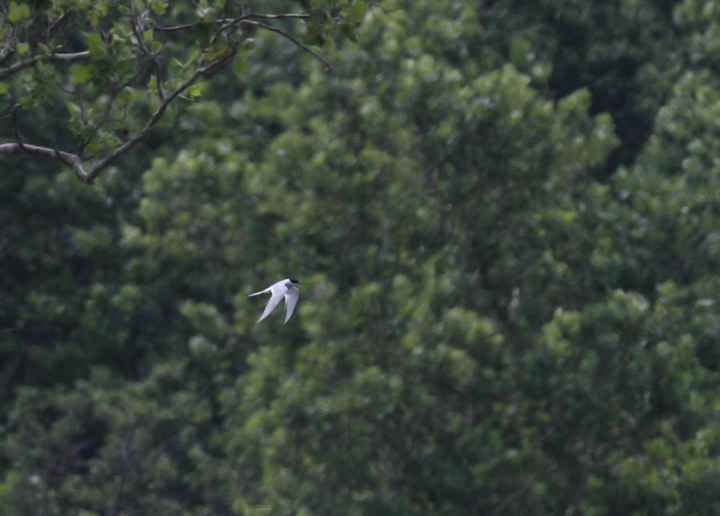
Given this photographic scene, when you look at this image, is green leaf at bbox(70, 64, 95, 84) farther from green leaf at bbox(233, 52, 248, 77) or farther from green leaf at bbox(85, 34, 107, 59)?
green leaf at bbox(233, 52, 248, 77)

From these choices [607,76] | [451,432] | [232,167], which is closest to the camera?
[451,432]

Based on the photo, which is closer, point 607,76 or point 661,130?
point 661,130

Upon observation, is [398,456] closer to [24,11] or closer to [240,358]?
[240,358]

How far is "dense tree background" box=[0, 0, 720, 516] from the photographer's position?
11.2 m

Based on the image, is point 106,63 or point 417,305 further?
point 417,305

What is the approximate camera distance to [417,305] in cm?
1134

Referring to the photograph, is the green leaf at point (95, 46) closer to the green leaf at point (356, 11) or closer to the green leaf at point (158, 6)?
the green leaf at point (158, 6)

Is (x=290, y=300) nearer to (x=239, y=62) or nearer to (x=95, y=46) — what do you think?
(x=239, y=62)

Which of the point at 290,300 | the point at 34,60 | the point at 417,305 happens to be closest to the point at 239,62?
the point at 34,60

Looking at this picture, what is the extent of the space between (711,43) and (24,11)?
1080 centimetres

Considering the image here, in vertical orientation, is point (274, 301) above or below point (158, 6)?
below

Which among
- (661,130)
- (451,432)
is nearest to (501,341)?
(451,432)

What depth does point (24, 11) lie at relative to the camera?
6.57 metres

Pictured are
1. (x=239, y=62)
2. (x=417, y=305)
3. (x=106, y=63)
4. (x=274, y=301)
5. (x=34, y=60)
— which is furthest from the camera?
(x=417, y=305)
